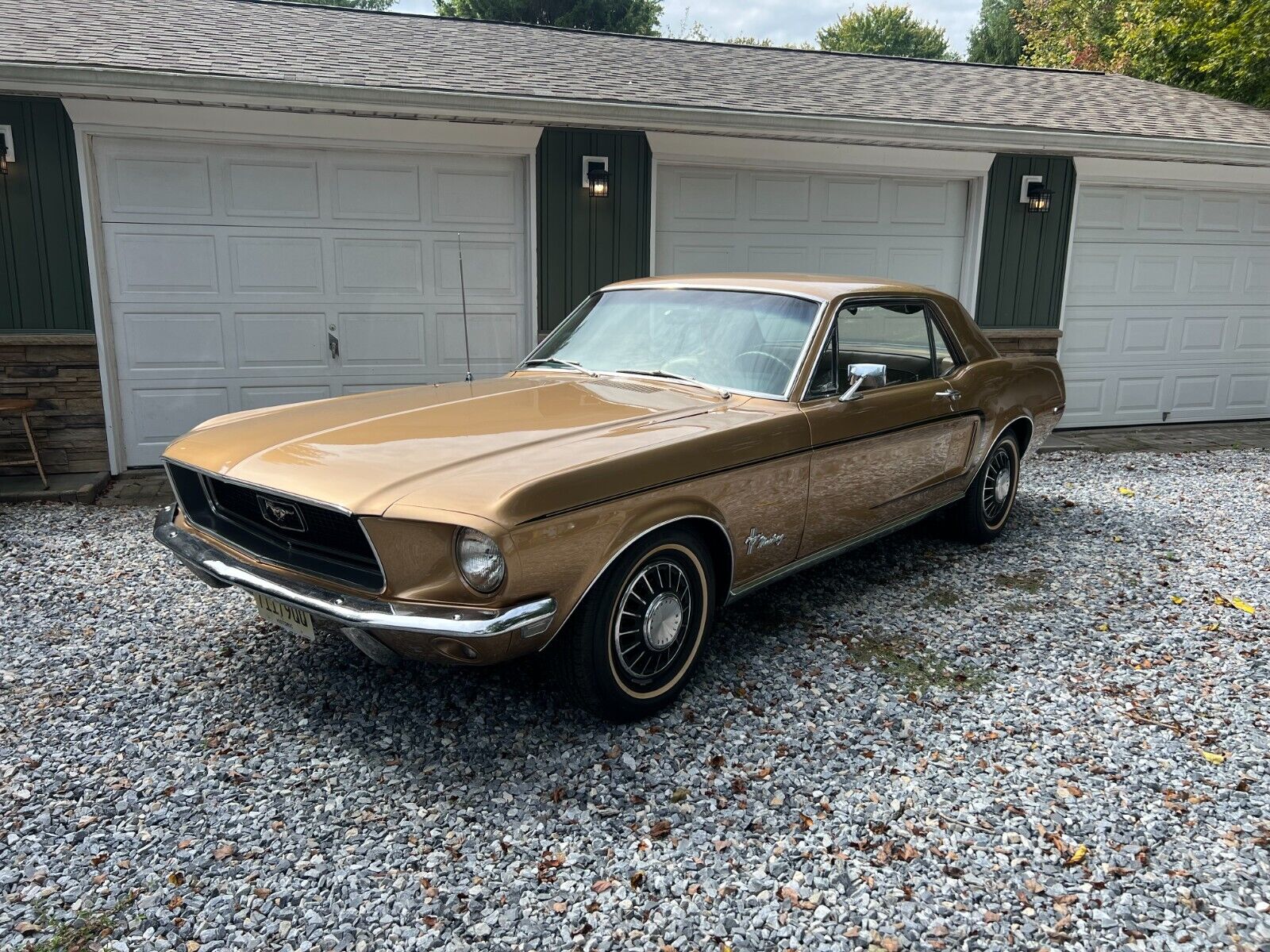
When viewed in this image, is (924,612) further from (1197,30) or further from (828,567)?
(1197,30)

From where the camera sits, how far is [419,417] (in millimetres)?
3479

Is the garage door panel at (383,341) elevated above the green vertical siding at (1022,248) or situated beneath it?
situated beneath

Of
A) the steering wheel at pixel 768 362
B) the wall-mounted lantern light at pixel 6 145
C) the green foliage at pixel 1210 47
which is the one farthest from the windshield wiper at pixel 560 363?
the green foliage at pixel 1210 47

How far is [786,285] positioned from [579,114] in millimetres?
3741

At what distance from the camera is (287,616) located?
3.00 metres

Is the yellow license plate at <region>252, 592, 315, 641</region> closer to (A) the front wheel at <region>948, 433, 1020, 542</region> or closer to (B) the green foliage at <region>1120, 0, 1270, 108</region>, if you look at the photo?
(A) the front wheel at <region>948, 433, 1020, 542</region>

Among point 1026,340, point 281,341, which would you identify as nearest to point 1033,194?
point 1026,340

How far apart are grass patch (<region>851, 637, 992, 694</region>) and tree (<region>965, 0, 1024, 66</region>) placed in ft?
109

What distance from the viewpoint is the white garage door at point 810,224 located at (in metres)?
8.02

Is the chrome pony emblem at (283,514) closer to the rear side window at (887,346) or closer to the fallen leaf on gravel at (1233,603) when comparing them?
the rear side window at (887,346)

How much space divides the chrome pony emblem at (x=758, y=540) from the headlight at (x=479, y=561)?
1.21 m

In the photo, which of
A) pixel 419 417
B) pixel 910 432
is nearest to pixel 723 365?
pixel 910 432

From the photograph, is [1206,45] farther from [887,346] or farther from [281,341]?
[281,341]

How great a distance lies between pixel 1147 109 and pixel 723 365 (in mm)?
8660
